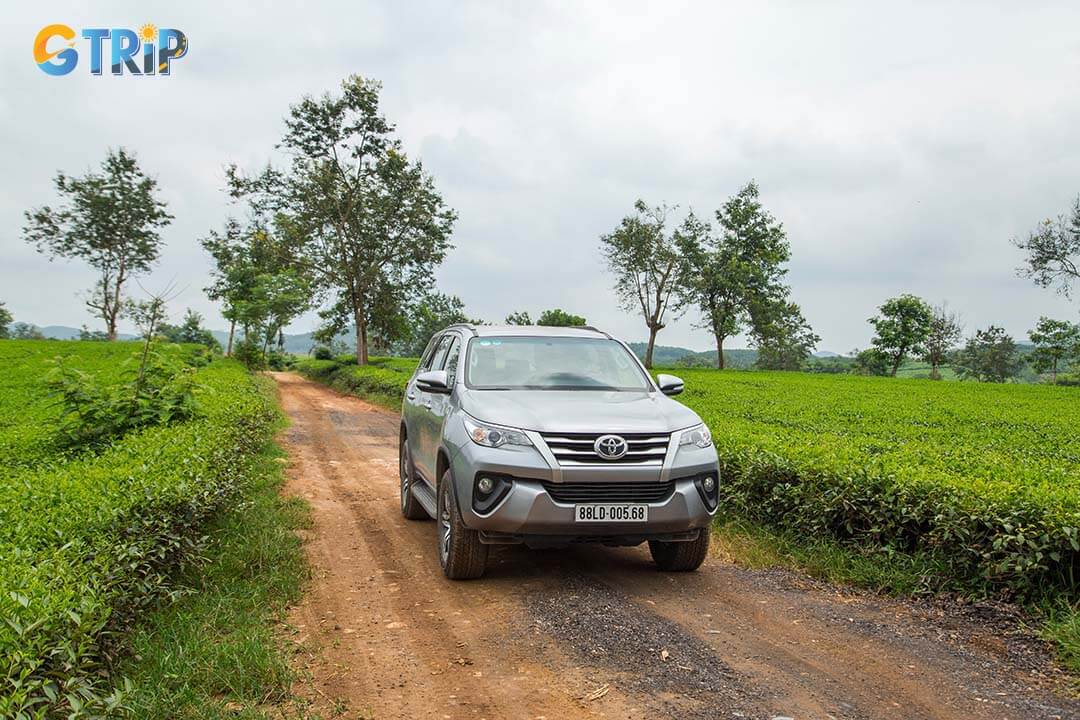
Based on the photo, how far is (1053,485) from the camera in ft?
19.2

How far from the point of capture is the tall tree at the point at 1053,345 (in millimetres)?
62656

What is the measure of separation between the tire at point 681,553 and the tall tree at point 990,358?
79006mm

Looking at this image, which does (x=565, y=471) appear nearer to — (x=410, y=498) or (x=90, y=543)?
(x=90, y=543)

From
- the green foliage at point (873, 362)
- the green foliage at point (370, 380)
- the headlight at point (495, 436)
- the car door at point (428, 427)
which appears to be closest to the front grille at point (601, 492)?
the headlight at point (495, 436)

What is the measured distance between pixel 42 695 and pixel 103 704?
1.15 ft

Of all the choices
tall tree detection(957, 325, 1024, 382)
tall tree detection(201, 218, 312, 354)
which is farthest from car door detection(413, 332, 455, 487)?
tall tree detection(957, 325, 1024, 382)

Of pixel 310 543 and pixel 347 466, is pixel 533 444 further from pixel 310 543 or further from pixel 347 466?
pixel 347 466

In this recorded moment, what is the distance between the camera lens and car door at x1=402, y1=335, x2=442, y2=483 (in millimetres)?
7742

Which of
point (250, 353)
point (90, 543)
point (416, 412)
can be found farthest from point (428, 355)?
point (250, 353)

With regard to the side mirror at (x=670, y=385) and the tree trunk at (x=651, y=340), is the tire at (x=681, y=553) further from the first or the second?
the tree trunk at (x=651, y=340)

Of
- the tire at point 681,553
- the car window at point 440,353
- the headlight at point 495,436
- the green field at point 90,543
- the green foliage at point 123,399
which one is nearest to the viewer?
the green field at point 90,543

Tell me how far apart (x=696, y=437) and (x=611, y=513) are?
948mm

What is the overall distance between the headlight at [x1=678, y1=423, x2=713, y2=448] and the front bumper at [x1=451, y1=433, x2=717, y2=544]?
3.7 inches

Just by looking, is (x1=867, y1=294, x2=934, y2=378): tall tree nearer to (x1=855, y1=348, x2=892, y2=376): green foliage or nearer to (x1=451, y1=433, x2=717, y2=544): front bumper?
(x1=855, y1=348, x2=892, y2=376): green foliage
